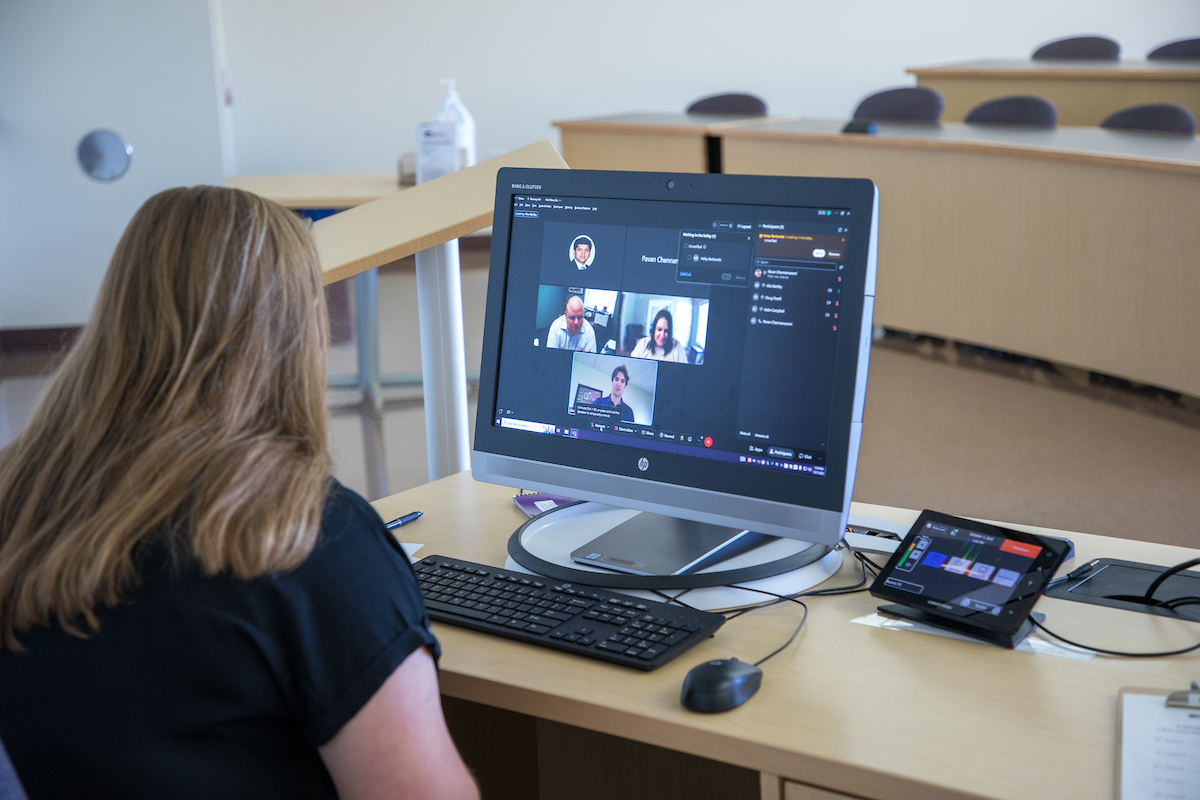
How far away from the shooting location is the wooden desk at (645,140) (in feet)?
15.9

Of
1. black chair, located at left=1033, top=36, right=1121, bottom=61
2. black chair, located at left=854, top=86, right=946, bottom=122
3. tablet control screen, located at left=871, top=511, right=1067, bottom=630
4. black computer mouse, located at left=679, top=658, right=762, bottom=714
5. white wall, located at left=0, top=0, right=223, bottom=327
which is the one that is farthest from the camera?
black chair, located at left=1033, top=36, right=1121, bottom=61

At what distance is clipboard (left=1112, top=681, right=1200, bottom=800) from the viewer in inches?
28.2

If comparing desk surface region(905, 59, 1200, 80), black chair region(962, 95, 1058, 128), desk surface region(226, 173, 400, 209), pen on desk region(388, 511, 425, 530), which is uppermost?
desk surface region(905, 59, 1200, 80)

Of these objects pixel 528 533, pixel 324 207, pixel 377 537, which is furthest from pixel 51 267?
pixel 377 537

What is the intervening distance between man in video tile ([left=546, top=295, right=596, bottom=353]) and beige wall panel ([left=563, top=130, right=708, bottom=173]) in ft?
11.8

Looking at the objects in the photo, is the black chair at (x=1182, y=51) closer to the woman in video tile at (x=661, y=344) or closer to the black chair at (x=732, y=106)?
the black chair at (x=732, y=106)

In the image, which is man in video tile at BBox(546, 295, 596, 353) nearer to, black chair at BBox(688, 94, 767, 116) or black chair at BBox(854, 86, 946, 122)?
black chair at BBox(854, 86, 946, 122)

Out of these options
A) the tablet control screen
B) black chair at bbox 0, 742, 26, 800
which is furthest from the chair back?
the tablet control screen

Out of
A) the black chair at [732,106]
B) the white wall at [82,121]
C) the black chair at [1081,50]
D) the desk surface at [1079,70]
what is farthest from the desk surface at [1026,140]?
the white wall at [82,121]

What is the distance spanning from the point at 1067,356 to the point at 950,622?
3.08 meters

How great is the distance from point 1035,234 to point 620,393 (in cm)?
306

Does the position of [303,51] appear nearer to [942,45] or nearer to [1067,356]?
[942,45]

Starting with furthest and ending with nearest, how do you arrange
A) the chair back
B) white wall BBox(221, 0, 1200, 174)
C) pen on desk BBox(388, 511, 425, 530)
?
1. white wall BBox(221, 0, 1200, 174)
2. the chair back
3. pen on desk BBox(388, 511, 425, 530)

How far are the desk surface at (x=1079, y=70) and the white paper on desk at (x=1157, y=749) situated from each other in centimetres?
482
